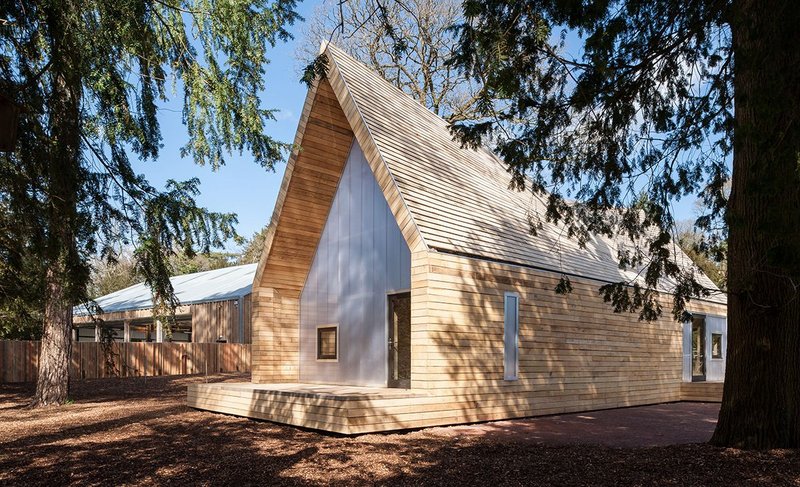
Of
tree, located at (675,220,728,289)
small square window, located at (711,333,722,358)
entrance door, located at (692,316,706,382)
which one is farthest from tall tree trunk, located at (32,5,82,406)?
small square window, located at (711,333,722,358)

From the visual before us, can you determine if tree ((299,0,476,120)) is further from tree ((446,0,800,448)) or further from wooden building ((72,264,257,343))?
tree ((446,0,800,448))

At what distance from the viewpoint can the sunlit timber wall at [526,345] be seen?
9547 mm

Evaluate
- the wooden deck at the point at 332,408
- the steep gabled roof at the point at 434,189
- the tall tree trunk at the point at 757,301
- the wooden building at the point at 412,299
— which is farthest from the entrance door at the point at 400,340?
the tall tree trunk at the point at 757,301

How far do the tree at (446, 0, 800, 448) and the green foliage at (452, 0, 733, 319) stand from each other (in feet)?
0.06

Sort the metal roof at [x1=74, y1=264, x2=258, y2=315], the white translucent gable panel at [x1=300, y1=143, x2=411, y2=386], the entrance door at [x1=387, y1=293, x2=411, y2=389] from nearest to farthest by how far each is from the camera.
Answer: the entrance door at [x1=387, y1=293, x2=411, y2=389] < the white translucent gable panel at [x1=300, y1=143, x2=411, y2=386] < the metal roof at [x1=74, y1=264, x2=258, y2=315]

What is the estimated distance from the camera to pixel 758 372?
23.2 ft

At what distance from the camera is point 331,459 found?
7184mm

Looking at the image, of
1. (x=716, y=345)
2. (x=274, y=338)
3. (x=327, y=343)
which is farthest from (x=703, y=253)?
(x=274, y=338)

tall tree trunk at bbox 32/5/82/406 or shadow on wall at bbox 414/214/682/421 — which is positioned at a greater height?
tall tree trunk at bbox 32/5/82/406

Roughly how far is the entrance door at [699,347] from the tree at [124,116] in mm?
13724

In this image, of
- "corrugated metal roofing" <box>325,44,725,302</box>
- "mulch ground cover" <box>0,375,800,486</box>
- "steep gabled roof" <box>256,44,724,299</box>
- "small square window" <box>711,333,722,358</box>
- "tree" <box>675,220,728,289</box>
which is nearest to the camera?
"mulch ground cover" <box>0,375,800,486</box>

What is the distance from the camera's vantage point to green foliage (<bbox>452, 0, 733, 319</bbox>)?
7.47 m

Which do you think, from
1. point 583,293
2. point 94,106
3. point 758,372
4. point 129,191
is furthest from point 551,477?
point 583,293

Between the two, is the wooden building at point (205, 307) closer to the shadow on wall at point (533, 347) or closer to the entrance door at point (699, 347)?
the shadow on wall at point (533, 347)
